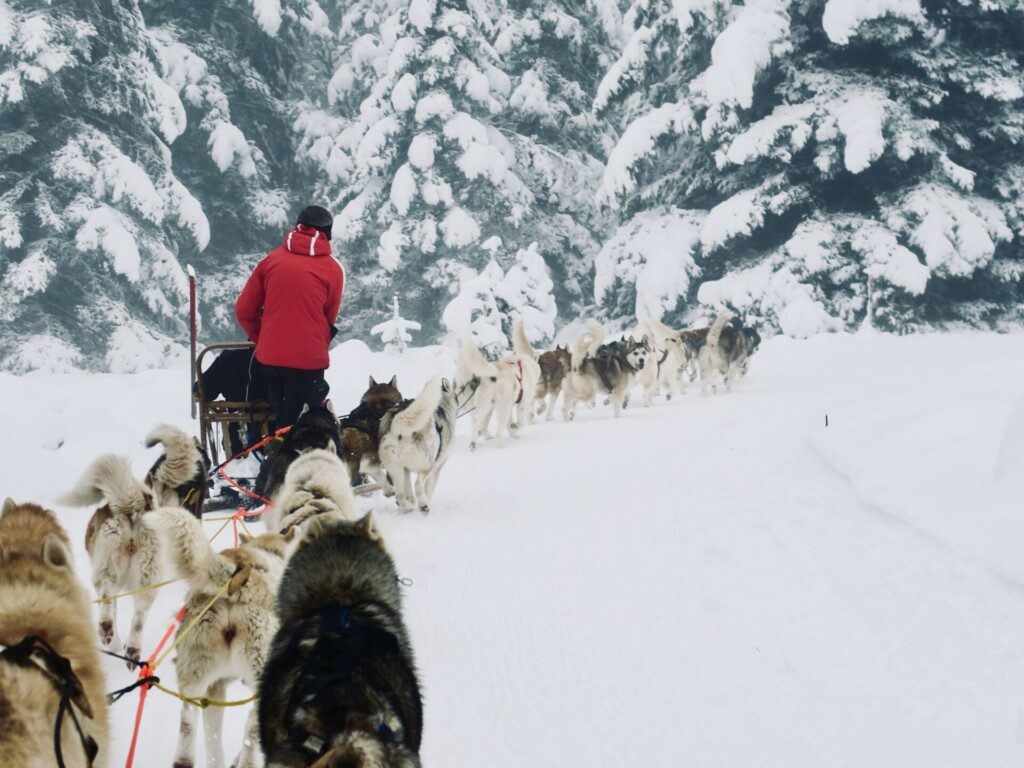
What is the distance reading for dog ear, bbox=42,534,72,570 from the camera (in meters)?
2.25

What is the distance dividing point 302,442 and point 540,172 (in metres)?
21.5

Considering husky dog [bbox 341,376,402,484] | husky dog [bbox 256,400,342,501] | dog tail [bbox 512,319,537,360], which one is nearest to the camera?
husky dog [bbox 256,400,342,501]

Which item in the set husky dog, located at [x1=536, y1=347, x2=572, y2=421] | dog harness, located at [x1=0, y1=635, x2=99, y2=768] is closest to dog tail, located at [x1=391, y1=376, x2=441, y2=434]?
dog harness, located at [x1=0, y1=635, x2=99, y2=768]

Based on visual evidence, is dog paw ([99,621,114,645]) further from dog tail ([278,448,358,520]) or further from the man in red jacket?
the man in red jacket

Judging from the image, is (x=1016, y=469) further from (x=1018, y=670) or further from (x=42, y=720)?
(x=42, y=720)

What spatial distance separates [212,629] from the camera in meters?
2.72

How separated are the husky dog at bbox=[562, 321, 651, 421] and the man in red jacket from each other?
21.5 feet

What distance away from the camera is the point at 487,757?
299 cm

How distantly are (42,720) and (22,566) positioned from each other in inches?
24.0

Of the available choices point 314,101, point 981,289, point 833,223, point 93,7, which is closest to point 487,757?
point 833,223

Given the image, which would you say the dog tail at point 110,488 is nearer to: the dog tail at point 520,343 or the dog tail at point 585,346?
the dog tail at point 520,343

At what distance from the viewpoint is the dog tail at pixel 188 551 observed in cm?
272

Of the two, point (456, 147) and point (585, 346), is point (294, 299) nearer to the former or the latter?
point (585, 346)

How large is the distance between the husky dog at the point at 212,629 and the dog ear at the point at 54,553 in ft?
1.26
